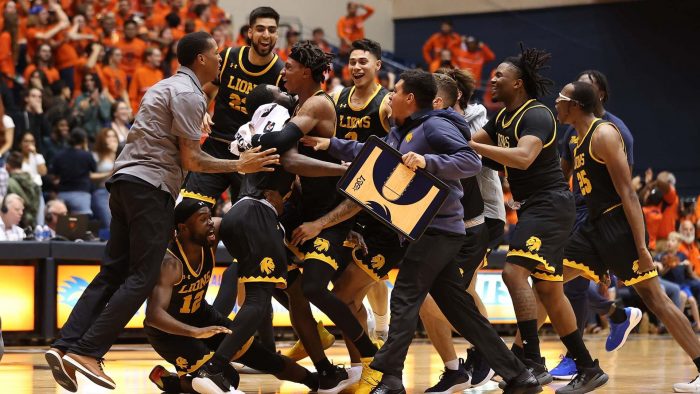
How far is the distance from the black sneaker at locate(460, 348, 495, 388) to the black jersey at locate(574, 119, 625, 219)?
1.27 m

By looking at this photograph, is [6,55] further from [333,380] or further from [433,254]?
[433,254]

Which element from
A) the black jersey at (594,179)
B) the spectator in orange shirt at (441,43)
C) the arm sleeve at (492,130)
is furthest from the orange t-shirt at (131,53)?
the black jersey at (594,179)

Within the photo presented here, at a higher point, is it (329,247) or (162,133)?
(162,133)

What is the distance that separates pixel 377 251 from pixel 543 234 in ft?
3.58

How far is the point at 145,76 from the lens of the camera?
624 inches

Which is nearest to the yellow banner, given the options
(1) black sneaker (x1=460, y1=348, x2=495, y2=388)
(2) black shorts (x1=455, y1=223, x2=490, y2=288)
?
(1) black sneaker (x1=460, y1=348, x2=495, y2=388)

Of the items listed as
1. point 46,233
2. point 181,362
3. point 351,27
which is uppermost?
point 351,27

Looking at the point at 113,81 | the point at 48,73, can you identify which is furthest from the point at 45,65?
the point at 113,81

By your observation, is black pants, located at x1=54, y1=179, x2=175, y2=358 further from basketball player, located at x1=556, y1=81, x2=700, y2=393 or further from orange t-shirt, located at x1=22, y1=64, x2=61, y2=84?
orange t-shirt, located at x1=22, y1=64, x2=61, y2=84

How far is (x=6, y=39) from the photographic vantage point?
15.0 meters

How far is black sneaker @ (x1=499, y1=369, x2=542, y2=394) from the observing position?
6.13 metres

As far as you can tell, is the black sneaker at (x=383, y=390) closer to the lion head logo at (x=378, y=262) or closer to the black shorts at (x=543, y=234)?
the lion head logo at (x=378, y=262)

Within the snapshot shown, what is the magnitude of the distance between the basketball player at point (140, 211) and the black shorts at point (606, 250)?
257cm

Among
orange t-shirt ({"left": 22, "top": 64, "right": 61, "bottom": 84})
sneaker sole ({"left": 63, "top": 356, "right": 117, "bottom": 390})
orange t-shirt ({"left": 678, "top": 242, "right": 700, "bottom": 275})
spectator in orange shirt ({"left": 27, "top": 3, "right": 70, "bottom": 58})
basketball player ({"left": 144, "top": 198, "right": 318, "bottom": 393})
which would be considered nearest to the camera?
sneaker sole ({"left": 63, "top": 356, "right": 117, "bottom": 390})
